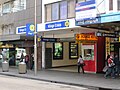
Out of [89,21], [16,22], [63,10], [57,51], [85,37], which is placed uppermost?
[63,10]

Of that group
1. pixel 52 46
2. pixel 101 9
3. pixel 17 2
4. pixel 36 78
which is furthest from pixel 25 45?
A: pixel 101 9

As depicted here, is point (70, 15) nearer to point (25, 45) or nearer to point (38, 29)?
point (38, 29)

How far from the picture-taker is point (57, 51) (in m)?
34.2

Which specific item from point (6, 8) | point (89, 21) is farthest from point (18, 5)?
point (89, 21)

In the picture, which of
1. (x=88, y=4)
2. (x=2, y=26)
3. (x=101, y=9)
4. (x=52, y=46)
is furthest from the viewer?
(x=2, y=26)

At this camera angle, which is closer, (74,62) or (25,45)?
(25,45)

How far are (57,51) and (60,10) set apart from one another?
6689 millimetres

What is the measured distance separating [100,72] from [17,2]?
50.0ft

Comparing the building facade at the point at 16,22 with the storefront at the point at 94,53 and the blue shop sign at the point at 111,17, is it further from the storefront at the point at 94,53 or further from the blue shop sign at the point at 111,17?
the blue shop sign at the point at 111,17

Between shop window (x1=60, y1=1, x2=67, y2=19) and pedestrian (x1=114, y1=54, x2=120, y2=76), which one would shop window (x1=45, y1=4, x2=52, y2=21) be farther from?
pedestrian (x1=114, y1=54, x2=120, y2=76)

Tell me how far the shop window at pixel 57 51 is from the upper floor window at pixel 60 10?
14.4ft

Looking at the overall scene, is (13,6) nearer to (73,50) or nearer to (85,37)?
(73,50)

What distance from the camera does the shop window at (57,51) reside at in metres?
33.8

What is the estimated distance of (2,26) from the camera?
133 feet
